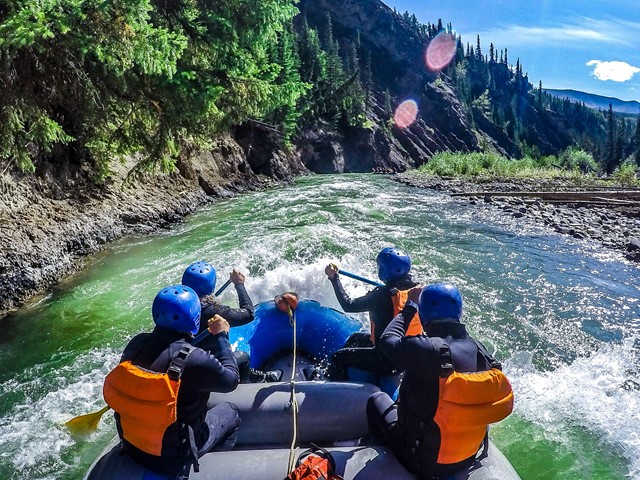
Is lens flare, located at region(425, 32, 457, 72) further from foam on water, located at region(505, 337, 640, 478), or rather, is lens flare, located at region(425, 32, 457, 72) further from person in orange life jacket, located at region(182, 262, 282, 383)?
person in orange life jacket, located at region(182, 262, 282, 383)

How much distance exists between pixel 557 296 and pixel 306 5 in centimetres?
12227

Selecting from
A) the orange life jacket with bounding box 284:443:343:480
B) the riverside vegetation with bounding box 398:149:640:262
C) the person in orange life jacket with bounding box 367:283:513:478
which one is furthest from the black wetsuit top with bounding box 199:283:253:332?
the riverside vegetation with bounding box 398:149:640:262

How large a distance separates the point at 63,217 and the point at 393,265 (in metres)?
9.19

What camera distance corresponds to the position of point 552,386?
212 inches

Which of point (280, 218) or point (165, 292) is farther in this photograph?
point (280, 218)

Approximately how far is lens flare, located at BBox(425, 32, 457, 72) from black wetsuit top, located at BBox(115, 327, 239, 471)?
5249 inches

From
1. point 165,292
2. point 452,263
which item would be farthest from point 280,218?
point 165,292

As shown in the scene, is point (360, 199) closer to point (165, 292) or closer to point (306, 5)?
point (165, 292)

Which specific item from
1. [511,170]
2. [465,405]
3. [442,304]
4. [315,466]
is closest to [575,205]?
[442,304]

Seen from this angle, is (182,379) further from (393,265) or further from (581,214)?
(581,214)

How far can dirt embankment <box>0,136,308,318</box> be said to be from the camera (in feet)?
25.9

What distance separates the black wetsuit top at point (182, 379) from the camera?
2.68 m

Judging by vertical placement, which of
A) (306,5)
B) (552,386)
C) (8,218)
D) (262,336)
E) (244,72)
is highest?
(306,5)

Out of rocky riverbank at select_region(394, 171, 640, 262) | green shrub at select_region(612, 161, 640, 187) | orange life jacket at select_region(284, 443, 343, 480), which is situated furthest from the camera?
green shrub at select_region(612, 161, 640, 187)
